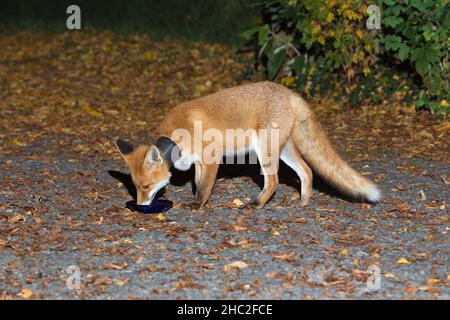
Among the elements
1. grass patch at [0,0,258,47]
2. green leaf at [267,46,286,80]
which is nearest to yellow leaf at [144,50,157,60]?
grass patch at [0,0,258,47]

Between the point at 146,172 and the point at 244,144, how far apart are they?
0.99m

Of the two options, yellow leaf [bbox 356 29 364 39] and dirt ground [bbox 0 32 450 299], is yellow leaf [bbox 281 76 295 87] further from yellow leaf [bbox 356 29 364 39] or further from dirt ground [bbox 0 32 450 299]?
yellow leaf [bbox 356 29 364 39]

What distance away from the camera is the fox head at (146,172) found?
22.1 feet

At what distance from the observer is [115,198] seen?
289 inches

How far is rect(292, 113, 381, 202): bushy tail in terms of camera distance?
6871 millimetres

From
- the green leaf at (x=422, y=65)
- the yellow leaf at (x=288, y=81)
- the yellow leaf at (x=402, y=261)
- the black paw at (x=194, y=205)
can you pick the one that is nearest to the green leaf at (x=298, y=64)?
the yellow leaf at (x=288, y=81)

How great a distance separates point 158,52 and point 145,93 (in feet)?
7.44

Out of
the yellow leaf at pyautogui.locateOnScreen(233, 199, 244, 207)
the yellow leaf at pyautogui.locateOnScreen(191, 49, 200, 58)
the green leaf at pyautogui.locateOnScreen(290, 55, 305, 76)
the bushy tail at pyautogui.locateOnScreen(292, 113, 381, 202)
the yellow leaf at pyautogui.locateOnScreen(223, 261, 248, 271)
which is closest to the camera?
the yellow leaf at pyautogui.locateOnScreen(223, 261, 248, 271)

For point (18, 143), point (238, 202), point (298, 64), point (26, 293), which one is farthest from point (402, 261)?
point (298, 64)

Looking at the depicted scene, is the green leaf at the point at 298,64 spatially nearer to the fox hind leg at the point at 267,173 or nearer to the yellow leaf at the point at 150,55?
the yellow leaf at the point at 150,55

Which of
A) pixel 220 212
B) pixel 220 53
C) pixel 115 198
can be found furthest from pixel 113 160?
pixel 220 53

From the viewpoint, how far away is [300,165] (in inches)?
286

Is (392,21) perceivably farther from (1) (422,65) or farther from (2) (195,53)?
(2) (195,53)

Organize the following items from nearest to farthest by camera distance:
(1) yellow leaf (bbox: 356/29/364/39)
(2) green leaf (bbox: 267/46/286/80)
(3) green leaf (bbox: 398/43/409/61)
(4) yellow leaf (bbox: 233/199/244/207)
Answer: (4) yellow leaf (bbox: 233/199/244/207)
(3) green leaf (bbox: 398/43/409/61)
(1) yellow leaf (bbox: 356/29/364/39)
(2) green leaf (bbox: 267/46/286/80)
